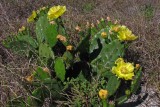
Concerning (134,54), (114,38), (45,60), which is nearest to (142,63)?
(134,54)

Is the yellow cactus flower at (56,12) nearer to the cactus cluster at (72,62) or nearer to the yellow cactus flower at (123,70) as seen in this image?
the cactus cluster at (72,62)

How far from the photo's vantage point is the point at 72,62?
240cm

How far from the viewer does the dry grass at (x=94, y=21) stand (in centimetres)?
245

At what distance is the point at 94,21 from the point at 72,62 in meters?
1.56

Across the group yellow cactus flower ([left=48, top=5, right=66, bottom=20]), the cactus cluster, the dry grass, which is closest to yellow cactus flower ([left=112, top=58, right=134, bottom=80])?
the cactus cluster

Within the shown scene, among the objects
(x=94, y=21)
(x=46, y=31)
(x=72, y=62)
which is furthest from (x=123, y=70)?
(x=94, y=21)

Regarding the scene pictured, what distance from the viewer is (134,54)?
296 cm

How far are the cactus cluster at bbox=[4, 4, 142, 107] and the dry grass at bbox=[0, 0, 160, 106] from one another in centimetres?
16

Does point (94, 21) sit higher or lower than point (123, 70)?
lower

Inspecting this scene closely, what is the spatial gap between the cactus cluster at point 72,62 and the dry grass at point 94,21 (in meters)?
0.16

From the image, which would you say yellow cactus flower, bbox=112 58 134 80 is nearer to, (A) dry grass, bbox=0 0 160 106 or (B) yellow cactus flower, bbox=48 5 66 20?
(A) dry grass, bbox=0 0 160 106

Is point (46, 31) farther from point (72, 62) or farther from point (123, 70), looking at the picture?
point (123, 70)

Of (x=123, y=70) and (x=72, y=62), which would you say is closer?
(x=123, y=70)

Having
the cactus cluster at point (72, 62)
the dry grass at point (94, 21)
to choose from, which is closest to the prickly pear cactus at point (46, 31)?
the cactus cluster at point (72, 62)
